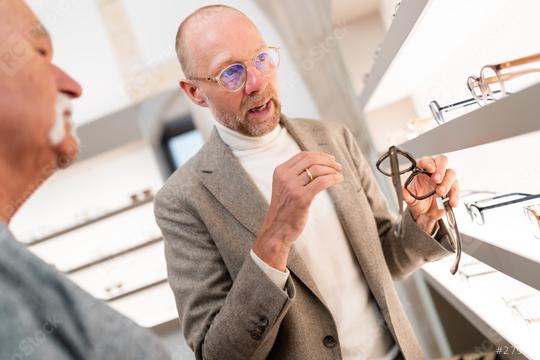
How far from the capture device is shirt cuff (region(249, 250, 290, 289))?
3.44 ft

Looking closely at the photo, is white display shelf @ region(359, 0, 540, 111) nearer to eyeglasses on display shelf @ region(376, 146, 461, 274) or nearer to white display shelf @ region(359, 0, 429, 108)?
white display shelf @ region(359, 0, 429, 108)

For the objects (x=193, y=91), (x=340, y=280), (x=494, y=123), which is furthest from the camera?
(x=193, y=91)

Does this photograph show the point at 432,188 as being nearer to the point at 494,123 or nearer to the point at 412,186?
the point at 412,186

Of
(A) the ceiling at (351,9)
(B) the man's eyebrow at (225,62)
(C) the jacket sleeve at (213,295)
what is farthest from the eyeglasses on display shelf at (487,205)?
(A) the ceiling at (351,9)

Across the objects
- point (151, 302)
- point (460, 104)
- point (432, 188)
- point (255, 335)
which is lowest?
point (151, 302)

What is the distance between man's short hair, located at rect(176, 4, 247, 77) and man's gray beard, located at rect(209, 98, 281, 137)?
148mm

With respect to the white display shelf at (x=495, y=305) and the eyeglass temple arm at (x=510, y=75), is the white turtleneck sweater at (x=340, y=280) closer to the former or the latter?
the white display shelf at (x=495, y=305)

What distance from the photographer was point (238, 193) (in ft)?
4.08

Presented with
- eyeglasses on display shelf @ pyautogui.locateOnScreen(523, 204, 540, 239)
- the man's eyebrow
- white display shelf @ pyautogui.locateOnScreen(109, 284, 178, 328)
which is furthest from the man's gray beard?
white display shelf @ pyautogui.locateOnScreen(109, 284, 178, 328)

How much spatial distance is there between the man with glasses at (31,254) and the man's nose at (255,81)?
521 millimetres

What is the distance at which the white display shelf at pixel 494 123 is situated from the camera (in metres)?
0.64

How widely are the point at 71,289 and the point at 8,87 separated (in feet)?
0.91

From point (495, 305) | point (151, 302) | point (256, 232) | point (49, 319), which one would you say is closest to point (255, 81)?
point (256, 232)

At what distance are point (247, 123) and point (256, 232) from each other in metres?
0.28
